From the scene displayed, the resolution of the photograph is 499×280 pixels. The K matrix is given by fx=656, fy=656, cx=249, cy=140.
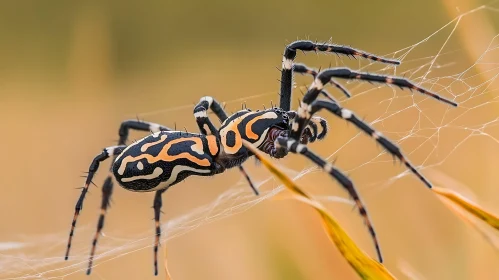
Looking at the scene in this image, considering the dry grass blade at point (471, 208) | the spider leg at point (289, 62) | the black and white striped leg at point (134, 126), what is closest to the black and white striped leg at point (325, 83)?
the spider leg at point (289, 62)

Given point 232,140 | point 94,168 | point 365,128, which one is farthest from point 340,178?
point 94,168

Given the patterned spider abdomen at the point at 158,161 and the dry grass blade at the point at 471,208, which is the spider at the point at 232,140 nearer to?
the patterned spider abdomen at the point at 158,161

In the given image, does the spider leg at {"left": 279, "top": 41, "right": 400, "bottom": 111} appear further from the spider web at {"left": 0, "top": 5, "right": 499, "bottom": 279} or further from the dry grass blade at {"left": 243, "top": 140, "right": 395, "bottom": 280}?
the dry grass blade at {"left": 243, "top": 140, "right": 395, "bottom": 280}

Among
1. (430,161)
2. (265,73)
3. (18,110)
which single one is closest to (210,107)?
(430,161)

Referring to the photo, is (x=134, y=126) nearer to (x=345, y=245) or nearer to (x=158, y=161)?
(x=158, y=161)

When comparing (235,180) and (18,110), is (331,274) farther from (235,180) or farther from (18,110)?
(18,110)

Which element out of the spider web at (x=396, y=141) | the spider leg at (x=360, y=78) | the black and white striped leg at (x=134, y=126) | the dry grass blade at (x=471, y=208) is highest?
the spider leg at (x=360, y=78)
